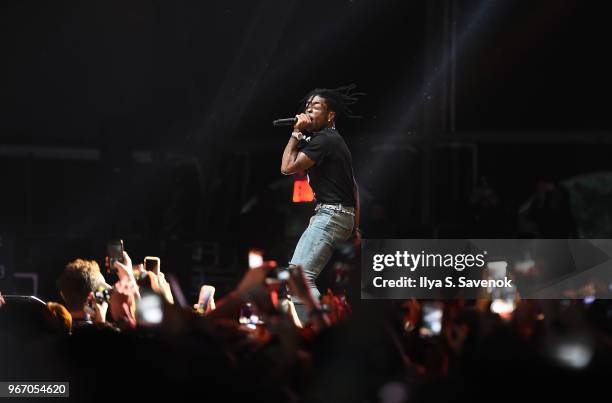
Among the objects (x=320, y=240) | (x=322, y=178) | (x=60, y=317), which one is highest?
(x=322, y=178)

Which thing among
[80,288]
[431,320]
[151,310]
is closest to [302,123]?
[80,288]

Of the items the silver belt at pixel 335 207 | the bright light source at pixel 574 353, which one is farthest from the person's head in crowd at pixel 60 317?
the bright light source at pixel 574 353

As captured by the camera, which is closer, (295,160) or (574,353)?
(574,353)

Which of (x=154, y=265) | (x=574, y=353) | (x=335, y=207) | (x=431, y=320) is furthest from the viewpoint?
(x=335, y=207)

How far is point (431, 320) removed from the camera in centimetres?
278

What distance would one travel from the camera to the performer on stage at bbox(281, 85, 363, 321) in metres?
5.49

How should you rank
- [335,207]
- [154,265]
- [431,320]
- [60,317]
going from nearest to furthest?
[431,320]
[60,317]
[154,265]
[335,207]

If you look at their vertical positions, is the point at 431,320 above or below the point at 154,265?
below

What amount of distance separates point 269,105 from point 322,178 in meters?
5.36

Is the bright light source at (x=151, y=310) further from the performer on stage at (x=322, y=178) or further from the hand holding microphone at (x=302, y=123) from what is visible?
the hand holding microphone at (x=302, y=123)

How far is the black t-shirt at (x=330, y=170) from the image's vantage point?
18.2 feet

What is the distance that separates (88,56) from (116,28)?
1.56ft

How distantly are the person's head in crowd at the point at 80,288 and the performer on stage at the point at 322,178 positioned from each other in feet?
4.01

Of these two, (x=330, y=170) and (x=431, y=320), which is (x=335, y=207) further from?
(x=431, y=320)
